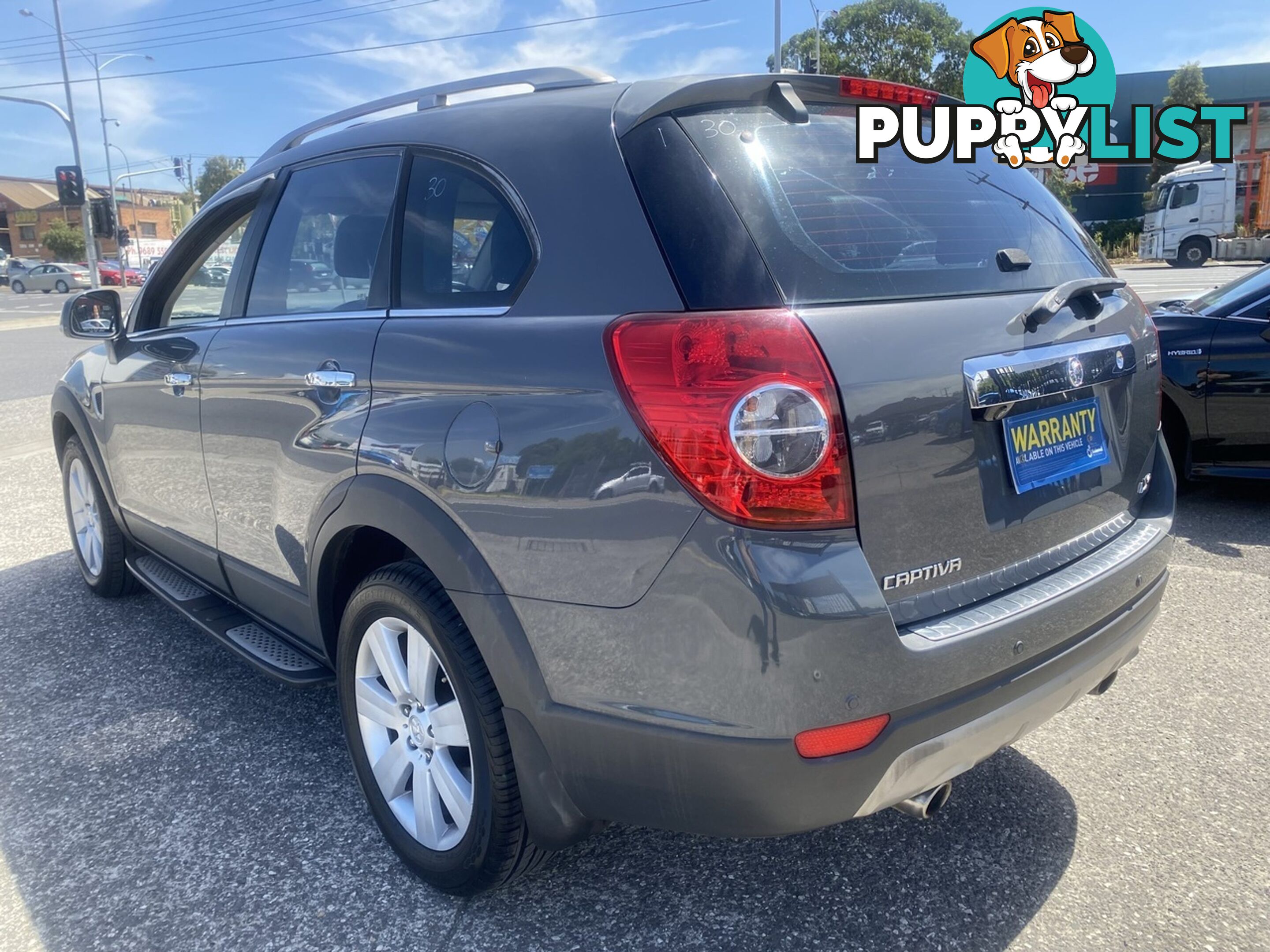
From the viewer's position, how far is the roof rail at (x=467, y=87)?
8.28 ft

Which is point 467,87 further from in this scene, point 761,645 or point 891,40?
point 891,40

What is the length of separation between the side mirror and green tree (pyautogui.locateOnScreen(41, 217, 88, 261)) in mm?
77393

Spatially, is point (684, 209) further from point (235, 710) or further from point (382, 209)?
point (235, 710)

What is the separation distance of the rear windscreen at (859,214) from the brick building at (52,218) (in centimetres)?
7889

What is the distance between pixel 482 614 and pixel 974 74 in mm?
37280

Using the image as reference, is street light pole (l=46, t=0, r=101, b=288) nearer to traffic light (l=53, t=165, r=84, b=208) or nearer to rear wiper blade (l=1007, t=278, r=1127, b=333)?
traffic light (l=53, t=165, r=84, b=208)

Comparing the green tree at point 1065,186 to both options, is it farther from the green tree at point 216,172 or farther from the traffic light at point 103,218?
the green tree at point 216,172

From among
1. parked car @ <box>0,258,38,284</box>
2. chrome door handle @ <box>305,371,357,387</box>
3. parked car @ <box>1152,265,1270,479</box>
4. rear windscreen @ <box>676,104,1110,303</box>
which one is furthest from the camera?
parked car @ <box>0,258,38,284</box>

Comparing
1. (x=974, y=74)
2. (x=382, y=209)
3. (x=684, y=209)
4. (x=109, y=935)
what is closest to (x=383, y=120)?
(x=382, y=209)

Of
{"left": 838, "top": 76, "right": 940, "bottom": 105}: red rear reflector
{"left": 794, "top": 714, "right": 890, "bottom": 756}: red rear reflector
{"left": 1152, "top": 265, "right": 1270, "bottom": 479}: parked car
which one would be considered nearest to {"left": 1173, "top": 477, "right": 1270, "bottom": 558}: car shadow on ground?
{"left": 1152, "top": 265, "right": 1270, "bottom": 479}: parked car

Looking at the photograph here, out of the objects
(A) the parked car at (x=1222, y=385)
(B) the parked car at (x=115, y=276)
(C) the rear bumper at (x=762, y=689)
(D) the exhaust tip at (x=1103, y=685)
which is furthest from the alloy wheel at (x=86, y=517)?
(B) the parked car at (x=115, y=276)

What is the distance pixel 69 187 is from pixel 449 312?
2847cm

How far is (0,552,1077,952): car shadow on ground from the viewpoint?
87.4 inches

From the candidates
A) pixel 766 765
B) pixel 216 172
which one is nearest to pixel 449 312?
pixel 766 765
